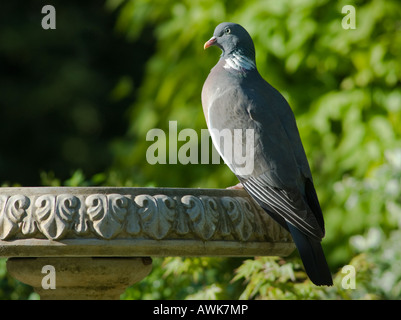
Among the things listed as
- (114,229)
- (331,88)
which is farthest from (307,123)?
(114,229)

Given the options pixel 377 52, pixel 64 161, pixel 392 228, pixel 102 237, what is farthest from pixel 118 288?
pixel 64 161

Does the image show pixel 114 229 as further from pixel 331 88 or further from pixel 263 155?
pixel 331 88

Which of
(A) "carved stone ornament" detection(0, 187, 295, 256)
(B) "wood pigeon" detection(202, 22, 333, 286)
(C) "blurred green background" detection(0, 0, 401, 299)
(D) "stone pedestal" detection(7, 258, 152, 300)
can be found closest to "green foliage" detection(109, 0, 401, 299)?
(C) "blurred green background" detection(0, 0, 401, 299)

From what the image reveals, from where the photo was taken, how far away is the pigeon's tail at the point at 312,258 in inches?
106

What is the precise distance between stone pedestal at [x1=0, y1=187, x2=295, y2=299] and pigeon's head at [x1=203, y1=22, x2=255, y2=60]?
1.17 meters

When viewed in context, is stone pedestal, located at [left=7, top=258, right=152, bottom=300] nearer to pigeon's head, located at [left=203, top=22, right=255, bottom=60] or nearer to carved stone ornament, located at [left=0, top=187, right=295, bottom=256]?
carved stone ornament, located at [left=0, top=187, right=295, bottom=256]

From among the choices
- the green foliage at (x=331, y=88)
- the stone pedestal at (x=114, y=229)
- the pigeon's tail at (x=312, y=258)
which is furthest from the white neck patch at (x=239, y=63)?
the green foliage at (x=331, y=88)

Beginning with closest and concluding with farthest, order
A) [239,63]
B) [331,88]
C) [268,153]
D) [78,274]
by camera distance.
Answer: [78,274] < [268,153] < [239,63] < [331,88]

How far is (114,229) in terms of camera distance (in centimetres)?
242

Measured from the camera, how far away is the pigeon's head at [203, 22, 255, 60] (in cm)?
369

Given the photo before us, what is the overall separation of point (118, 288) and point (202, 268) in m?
Result: 0.98

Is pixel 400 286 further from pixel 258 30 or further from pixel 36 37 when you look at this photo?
pixel 36 37

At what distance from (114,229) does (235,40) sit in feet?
5.46

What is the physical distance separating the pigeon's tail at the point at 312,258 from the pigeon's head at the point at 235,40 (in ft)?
4.20
